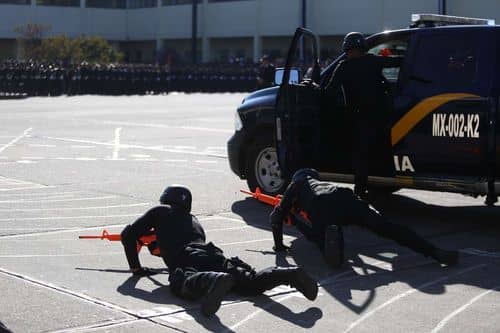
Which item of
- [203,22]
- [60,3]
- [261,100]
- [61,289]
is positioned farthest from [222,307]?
[60,3]

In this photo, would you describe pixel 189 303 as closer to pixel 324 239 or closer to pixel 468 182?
pixel 324 239

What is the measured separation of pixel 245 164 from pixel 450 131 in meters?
2.79

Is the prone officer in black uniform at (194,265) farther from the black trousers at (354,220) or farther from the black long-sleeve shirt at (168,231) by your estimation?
the black trousers at (354,220)

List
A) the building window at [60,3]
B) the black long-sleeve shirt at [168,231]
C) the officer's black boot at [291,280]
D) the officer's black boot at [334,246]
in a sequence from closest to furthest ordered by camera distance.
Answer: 1. the officer's black boot at [291,280]
2. the black long-sleeve shirt at [168,231]
3. the officer's black boot at [334,246]
4. the building window at [60,3]

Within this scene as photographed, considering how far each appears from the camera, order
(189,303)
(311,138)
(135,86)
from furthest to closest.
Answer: (135,86), (311,138), (189,303)

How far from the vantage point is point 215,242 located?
27.3 feet

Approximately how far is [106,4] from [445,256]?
71.0 meters

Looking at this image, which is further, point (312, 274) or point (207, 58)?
point (207, 58)

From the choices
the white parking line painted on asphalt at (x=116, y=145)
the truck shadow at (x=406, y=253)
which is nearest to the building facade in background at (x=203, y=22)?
the white parking line painted on asphalt at (x=116, y=145)

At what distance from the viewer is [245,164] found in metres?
10.9

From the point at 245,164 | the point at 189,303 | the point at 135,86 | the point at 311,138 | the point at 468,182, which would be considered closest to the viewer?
the point at 189,303

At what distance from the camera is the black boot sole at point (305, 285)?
6.02 m

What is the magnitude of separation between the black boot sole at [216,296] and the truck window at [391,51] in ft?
14.3

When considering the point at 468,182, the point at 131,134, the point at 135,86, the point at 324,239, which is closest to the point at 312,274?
the point at 324,239
